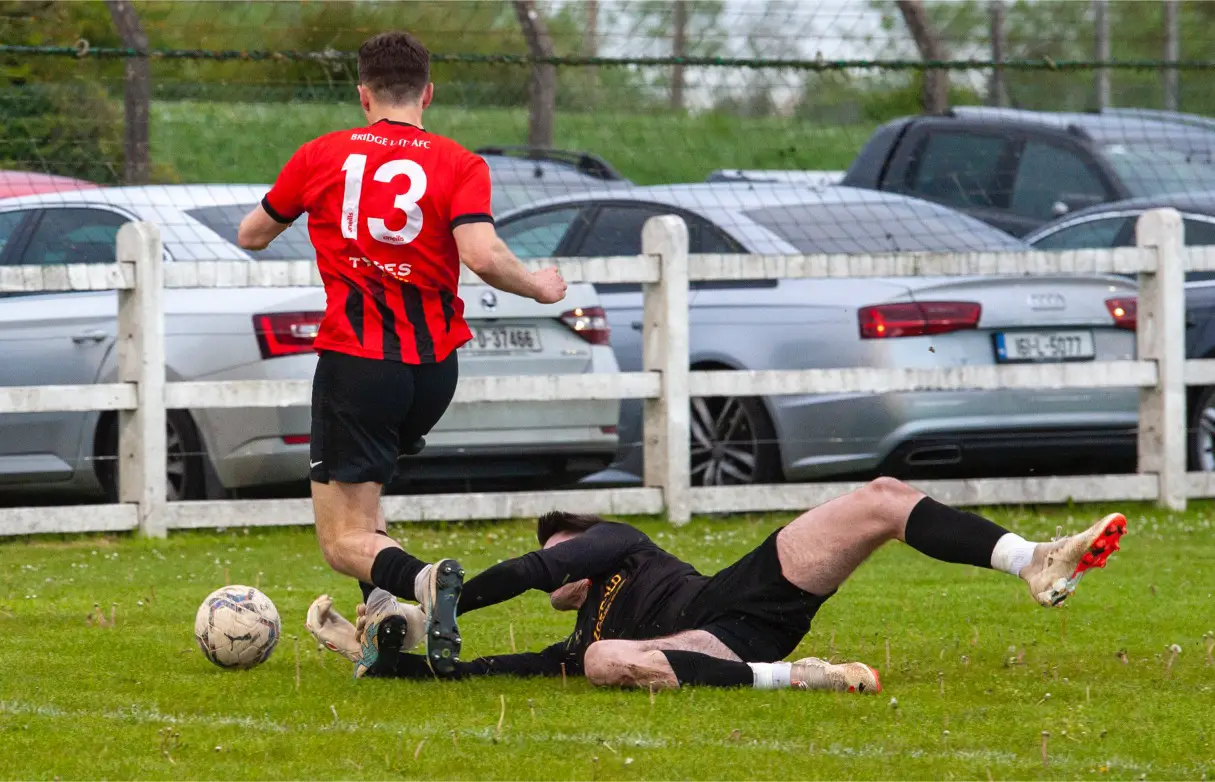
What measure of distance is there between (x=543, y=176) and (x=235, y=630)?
7661 mm

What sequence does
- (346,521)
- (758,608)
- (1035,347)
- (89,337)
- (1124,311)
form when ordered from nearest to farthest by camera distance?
(758,608) → (346,521) → (89,337) → (1035,347) → (1124,311)

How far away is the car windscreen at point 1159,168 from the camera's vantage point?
14523mm

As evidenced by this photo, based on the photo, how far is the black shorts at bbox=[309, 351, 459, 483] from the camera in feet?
20.3

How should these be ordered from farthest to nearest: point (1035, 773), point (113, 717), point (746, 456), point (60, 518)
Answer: point (746, 456) → point (60, 518) → point (113, 717) → point (1035, 773)

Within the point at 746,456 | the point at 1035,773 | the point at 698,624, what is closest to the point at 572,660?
the point at 698,624

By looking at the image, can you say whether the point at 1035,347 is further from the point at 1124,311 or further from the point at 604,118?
the point at 604,118

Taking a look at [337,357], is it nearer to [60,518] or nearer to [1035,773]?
[1035,773]

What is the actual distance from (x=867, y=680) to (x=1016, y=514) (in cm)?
547

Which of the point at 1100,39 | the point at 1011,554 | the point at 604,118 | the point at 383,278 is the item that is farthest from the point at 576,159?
the point at 1011,554

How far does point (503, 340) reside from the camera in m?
10.4

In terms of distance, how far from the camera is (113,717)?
17.9 ft

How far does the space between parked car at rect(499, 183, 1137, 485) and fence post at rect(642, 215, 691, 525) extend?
0.66m

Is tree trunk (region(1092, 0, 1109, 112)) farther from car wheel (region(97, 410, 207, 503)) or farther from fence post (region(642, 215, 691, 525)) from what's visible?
car wheel (region(97, 410, 207, 503))

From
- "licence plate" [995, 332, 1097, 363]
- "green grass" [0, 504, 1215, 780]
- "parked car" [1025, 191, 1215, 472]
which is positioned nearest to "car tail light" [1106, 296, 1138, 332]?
"licence plate" [995, 332, 1097, 363]
